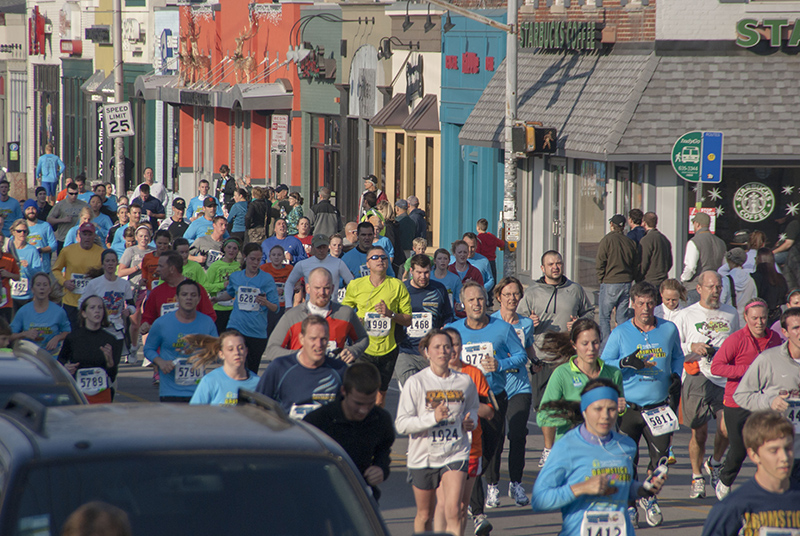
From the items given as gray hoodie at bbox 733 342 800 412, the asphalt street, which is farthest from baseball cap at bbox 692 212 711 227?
gray hoodie at bbox 733 342 800 412

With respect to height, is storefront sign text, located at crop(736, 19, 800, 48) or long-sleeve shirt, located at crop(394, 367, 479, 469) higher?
storefront sign text, located at crop(736, 19, 800, 48)

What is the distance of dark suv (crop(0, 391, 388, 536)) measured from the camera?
4207 mm

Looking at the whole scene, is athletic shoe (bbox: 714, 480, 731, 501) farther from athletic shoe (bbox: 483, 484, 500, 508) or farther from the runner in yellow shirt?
the runner in yellow shirt

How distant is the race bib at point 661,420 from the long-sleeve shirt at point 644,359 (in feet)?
0.38

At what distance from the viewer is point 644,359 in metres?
9.35

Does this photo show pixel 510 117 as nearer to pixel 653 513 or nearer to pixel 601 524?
pixel 653 513

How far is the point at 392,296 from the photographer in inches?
462

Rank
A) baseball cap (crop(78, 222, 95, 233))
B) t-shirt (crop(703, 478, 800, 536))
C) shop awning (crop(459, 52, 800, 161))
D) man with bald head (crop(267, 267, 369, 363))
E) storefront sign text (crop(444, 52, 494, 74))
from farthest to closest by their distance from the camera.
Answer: storefront sign text (crop(444, 52, 494, 74)) → shop awning (crop(459, 52, 800, 161)) → baseball cap (crop(78, 222, 95, 233)) → man with bald head (crop(267, 267, 369, 363)) → t-shirt (crop(703, 478, 800, 536))

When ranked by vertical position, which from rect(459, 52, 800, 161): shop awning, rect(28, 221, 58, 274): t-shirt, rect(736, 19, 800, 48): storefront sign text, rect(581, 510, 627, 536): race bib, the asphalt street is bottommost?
the asphalt street

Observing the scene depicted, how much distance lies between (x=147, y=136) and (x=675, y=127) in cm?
3181

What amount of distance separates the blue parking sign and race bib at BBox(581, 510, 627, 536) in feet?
35.6

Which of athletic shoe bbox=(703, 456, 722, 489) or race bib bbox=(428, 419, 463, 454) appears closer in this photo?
race bib bbox=(428, 419, 463, 454)

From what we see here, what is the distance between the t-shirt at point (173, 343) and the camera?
9.70 m

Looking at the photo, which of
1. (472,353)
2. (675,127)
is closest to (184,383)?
(472,353)
